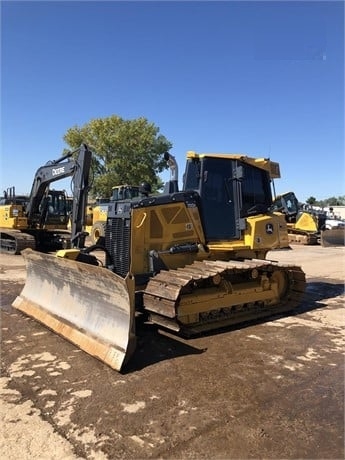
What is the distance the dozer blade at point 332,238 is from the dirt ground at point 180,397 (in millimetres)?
17532

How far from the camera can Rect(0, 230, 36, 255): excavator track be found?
52.0ft

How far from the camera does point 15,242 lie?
637 inches

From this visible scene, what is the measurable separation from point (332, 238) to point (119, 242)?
18954 millimetres

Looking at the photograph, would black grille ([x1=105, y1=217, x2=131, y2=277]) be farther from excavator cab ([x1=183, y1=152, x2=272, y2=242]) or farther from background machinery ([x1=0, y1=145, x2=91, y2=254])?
background machinery ([x1=0, y1=145, x2=91, y2=254])

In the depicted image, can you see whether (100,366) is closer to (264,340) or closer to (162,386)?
(162,386)

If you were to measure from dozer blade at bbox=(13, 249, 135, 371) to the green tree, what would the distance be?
29.8m

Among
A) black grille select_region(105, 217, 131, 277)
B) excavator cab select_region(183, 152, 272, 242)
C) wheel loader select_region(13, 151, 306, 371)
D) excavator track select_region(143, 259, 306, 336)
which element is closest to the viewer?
wheel loader select_region(13, 151, 306, 371)

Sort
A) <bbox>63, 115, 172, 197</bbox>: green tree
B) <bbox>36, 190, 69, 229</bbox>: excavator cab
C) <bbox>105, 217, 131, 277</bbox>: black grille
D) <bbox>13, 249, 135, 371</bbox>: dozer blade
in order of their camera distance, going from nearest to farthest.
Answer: <bbox>13, 249, 135, 371</bbox>: dozer blade → <bbox>105, 217, 131, 277</bbox>: black grille → <bbox>36, 190, 69, 229</bbox>: excavator cab → <bbox>63, 115, 172, 197</bbox>: green tree

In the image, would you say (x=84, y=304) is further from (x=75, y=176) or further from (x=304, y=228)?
(x=304, y=228)

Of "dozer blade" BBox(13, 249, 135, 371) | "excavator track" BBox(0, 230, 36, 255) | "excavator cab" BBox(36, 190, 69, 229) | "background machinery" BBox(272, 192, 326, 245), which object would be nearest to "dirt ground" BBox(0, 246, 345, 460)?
"dozer blade" BBox(13, 249, 135, 371)

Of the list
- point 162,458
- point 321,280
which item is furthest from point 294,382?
point 321,280

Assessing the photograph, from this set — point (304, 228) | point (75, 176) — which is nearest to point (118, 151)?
point (304, 228)

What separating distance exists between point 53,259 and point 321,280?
7.96 metres

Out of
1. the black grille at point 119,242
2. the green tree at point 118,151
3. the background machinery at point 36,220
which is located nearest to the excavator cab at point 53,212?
the background machinery at point 36,220
